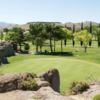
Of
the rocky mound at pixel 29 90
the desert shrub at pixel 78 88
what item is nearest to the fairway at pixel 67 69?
the desert shrub at pixel 78 88

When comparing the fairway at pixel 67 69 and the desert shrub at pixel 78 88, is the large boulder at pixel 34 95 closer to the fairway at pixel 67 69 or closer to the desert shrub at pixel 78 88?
the desert shrub at pixel 78 88

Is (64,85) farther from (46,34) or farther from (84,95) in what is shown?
(46,34)

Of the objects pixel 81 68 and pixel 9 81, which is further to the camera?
pixel 81 68

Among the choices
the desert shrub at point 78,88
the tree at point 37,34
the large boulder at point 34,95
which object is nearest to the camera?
the large boulder at point 34,95

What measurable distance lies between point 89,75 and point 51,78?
1530cm

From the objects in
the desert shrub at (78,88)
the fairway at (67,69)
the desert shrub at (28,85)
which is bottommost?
the fairway at (67,69)

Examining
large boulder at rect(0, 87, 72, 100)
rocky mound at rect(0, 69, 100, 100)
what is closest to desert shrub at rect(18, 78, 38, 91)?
rocky mound at rect(0, 69, 100, 100)

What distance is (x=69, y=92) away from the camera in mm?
21688

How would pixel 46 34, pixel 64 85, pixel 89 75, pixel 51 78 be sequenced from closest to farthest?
pixel 51 78 → pixel 64 85 → pixel 89 75 → pixel 46 34

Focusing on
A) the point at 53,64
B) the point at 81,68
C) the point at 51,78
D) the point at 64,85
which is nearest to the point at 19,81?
the point at 51,78

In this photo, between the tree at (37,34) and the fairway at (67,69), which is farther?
the tree at (37,34)

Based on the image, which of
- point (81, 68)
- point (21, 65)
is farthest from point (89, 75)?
point (21, 65)

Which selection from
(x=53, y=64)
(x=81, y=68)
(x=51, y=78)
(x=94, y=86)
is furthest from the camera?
(x=53, y=64)

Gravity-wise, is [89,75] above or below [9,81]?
below
